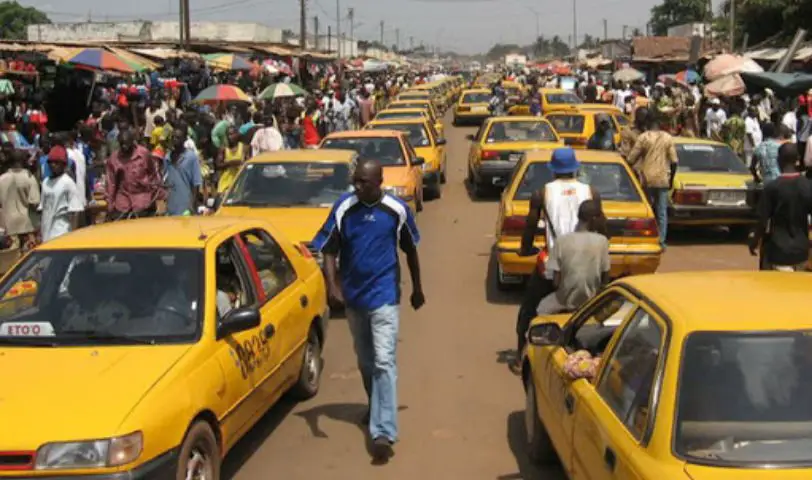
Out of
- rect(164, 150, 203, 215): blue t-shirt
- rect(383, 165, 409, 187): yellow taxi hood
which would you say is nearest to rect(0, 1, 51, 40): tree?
rect(383, 165, 409, 187): yellow taxi hood

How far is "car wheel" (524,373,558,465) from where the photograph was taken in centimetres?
548

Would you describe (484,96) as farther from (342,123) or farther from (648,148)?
(648,148)

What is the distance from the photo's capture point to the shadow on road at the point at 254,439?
5.75 meters

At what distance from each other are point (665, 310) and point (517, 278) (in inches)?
255

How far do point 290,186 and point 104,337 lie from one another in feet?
18.3

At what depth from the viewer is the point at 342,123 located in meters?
26.6

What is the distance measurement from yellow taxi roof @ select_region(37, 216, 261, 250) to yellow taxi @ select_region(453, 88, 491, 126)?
3112 cm

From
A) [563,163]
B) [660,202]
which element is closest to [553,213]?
[563,163]

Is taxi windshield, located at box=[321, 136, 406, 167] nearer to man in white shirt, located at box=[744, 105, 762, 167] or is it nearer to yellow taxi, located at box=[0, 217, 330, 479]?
man in white shirt, located at box=[744, 105, 762, 167]

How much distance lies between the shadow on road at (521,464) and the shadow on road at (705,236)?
778 centimetres

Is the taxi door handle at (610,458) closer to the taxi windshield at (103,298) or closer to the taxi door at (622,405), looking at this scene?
the taxi door at (622,405)

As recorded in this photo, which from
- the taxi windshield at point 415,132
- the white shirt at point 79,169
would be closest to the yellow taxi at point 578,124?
the taxi windshield at point 415,132

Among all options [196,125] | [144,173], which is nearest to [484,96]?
[196,125]

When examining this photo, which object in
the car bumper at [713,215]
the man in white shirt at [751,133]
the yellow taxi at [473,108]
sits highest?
the yellow taxi at [473,108]
